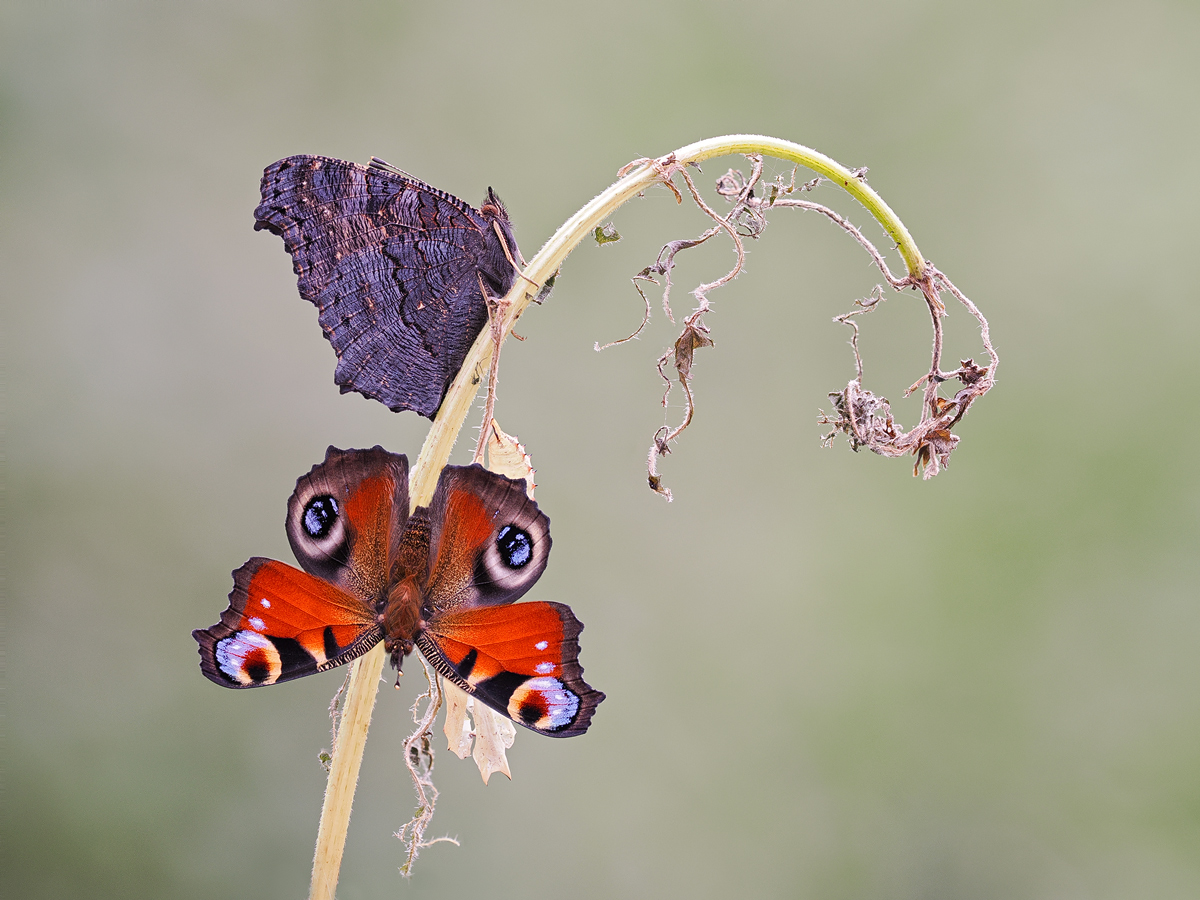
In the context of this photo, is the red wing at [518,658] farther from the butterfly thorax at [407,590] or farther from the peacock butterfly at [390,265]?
the peacock butterfly at [390,265]

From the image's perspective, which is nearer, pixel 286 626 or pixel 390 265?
pixel 286 626

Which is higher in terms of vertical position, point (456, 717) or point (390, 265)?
point (390, 265)

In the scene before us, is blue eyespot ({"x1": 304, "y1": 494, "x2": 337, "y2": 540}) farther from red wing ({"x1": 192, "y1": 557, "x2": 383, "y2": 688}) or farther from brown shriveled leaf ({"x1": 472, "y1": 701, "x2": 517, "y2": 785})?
brown shriveled leaf ({"x1": 472, "y1": 701, "x2": 517, "y2": 785})

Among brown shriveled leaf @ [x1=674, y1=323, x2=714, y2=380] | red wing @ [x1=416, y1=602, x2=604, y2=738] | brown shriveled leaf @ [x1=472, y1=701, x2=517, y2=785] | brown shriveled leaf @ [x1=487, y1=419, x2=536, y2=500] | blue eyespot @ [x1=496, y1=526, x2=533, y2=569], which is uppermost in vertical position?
brown shriveled leaf @ [x1=674, y1=323, x2=714, y2=380]

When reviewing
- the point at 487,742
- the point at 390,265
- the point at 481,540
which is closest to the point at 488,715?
the point at 487,742

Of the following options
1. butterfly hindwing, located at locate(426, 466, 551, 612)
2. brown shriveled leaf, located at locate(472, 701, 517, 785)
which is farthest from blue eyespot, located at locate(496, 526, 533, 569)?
brown shriveled leaf, located at locate(472, 701, 517, 785)

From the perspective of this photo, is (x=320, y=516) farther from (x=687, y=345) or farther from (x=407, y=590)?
(x=687, y=345)

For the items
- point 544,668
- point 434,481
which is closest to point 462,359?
point 434,481
